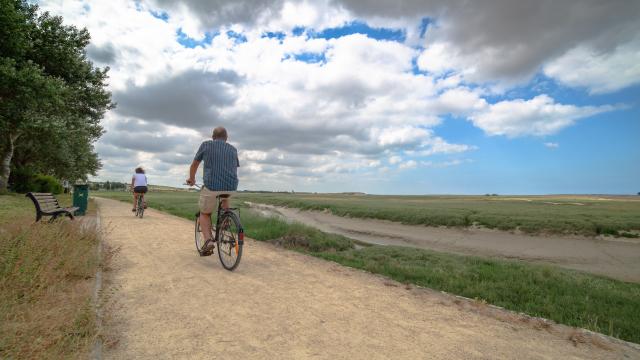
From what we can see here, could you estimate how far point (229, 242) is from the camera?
23.2 ft

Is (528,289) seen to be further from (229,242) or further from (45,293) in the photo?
(45,293)

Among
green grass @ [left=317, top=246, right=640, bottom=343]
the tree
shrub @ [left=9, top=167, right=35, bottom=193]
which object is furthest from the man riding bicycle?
shrub @ [left=9, top=167, right=35, bottom=193]

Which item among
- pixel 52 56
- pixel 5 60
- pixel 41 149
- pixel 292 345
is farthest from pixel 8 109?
pixel 292 345

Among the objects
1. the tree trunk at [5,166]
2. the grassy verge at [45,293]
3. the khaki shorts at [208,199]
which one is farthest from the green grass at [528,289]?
the tree trunk at [5,166]

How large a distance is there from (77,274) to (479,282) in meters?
8.00

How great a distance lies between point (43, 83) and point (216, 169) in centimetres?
1649

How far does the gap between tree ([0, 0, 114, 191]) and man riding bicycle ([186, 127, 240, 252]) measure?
15424 mm

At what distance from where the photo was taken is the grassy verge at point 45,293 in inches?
117

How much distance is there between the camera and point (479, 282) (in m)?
8.30

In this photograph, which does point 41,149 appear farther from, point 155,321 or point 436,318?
point 436,318

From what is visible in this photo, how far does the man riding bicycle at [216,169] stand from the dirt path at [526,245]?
1394 centimetres

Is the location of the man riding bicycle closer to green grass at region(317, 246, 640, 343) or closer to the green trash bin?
green grass at region(317, 246, 640, 343)

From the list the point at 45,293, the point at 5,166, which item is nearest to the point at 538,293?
the point at 45,293

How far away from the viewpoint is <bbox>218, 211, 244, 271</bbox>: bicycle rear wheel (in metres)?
6.75
